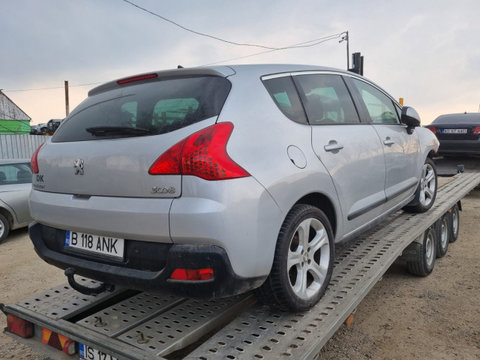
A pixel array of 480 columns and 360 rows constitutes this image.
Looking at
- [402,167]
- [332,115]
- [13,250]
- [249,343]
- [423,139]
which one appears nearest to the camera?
[249,343]

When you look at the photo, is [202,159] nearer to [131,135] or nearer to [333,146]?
[131,135]

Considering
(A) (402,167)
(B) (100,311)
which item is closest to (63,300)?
(B) (100,311)

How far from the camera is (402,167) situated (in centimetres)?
373

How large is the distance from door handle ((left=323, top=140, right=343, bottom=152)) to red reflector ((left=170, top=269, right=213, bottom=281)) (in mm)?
1159

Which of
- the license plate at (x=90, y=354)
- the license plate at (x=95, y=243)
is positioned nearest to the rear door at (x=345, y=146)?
the license plate at (x=95, y=243)

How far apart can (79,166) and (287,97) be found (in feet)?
4.18

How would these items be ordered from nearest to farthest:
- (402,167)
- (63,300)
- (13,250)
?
1. (63,300)
2. (402,167)
3. (13,250)

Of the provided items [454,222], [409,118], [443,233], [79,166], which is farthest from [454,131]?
[79,166]

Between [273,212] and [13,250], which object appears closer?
[273,212]

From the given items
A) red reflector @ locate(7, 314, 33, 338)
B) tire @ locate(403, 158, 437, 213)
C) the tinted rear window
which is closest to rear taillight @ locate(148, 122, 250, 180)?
red reflector @ locate(7, 314, 33, 338)

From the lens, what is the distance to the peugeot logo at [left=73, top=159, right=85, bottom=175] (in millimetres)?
2125

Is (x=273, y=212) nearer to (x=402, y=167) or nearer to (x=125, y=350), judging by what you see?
(x=125, y=350)

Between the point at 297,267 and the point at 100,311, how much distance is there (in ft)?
4.05

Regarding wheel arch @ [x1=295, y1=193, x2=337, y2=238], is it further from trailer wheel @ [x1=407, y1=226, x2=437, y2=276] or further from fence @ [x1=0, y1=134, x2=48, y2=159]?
fence @ [x1=0, y1=134, x2=48, y2=159]
